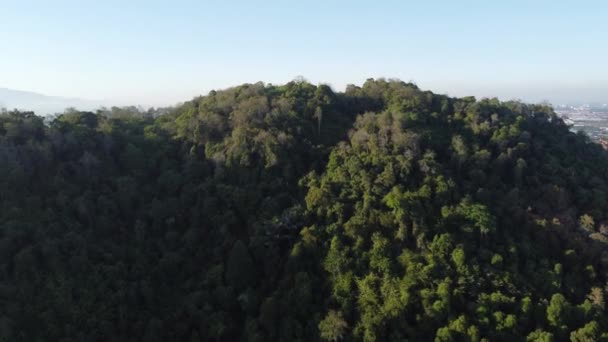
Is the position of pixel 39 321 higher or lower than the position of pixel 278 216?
lower

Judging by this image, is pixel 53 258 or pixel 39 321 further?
pixel 53 258

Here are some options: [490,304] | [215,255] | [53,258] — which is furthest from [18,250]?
[490,304]

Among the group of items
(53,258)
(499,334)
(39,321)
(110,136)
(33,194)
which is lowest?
(499,334)

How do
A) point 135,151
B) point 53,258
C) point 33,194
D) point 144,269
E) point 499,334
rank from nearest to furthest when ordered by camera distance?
point 499,334, point 53,258, point 144,269, point 33,194, point 135,151

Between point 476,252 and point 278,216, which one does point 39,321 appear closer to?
point 278,216

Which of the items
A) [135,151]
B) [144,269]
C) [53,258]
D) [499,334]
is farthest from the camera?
[135,151]

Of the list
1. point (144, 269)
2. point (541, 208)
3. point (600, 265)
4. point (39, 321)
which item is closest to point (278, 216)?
point (144, 269)

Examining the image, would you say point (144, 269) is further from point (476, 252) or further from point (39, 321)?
point (476, 252)
